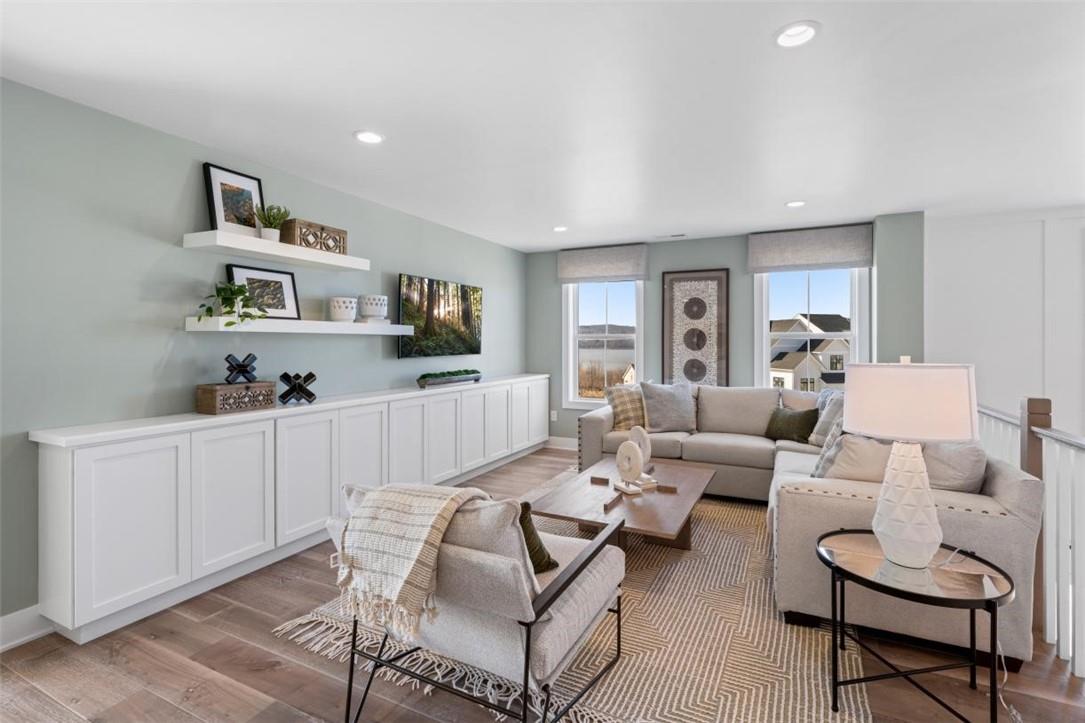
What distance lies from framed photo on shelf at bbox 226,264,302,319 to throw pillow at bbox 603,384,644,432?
2.76m

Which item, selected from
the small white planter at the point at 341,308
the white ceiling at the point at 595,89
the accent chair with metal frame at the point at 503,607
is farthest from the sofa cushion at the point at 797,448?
the small white planter at the point at 341,308

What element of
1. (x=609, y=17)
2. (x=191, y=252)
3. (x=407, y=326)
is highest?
(x=609, y=17)

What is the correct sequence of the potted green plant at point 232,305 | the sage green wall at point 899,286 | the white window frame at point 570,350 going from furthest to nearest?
the white window frame at point 570,350 < the sage green wall at point 899,286 < the potted green plant at point 232,305

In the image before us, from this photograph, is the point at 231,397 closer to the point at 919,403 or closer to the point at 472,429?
the point at 472,429

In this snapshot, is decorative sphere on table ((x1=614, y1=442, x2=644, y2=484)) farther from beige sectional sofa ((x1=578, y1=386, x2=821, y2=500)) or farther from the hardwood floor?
the hardwood floor

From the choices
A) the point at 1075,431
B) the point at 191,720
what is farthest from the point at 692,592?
the point at 1075,431

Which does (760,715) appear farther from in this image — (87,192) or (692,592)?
(87,192)

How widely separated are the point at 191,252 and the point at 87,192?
1.66 ft

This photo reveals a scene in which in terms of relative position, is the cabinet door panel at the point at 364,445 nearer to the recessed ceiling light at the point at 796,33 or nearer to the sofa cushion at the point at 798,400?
the recessed ceiling light at the point at 796,33

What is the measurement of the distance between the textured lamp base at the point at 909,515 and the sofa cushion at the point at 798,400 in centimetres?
285

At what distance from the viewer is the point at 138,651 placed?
2.16 metres

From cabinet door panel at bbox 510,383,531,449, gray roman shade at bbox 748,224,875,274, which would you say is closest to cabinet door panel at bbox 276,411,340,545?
cabinet door panel at bbox 510,383,531,449

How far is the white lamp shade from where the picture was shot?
5.54 ft

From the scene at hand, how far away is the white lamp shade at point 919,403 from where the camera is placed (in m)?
1.69
